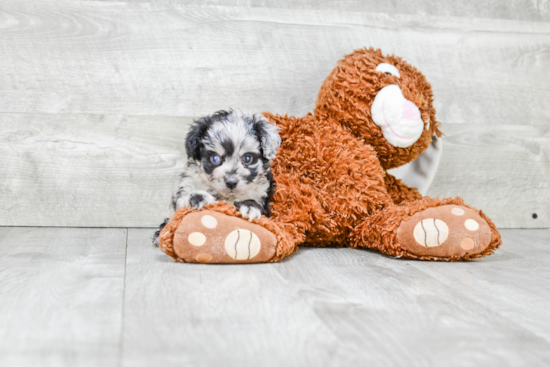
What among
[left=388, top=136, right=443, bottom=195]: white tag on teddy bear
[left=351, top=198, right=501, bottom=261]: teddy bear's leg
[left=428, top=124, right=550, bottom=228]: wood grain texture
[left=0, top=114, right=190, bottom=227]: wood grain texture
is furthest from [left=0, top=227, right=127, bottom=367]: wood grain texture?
[left=428, top=124, right=550, bottom=228]: wood grain texture

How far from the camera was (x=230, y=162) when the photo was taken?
64.8 inches

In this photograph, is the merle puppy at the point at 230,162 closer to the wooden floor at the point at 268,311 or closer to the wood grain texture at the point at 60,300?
the wooden floor at the point at 268,311

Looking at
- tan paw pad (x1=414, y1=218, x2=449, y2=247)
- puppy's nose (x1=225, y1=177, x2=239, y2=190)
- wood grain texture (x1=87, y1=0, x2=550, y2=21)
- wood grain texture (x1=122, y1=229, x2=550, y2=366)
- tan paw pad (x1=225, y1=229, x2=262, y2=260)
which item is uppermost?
wood grain texture (x1=87, y1=0, x2=550, y2=21)

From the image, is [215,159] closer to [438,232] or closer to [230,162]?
[230,162]

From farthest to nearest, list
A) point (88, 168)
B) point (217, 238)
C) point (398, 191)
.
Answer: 1. point (88, 168)
2. point (398, 191)
3. point (217, 238)

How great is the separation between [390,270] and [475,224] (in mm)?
338

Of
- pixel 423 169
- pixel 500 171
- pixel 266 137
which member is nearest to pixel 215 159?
pixel 266 137

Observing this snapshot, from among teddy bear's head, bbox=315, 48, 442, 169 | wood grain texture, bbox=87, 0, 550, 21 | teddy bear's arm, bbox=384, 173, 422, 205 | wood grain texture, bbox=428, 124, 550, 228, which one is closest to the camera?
teddy bear's head, bbox=315, 48, 442, 169

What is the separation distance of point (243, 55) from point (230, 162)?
785mm

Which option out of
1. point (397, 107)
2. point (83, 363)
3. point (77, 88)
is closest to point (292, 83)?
point (397, 107)

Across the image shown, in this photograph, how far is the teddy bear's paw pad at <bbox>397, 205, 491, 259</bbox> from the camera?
1.61 metres

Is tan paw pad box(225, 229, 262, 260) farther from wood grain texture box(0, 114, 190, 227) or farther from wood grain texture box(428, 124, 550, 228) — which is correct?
wood grain texture box(428, 124, 550, 228)

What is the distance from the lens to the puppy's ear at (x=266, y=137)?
1706 mm

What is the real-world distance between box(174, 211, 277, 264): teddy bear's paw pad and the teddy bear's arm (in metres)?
0.74
